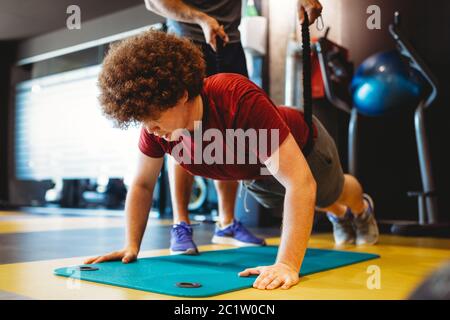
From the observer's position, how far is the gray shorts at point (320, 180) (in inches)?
65.9

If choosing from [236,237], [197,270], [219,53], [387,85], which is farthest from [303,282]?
[387,85]

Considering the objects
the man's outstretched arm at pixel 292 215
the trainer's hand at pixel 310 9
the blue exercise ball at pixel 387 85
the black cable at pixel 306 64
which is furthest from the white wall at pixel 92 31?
the man's outstretched arm at pixel 292 215

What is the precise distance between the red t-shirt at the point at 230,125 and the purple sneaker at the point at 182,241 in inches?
15.3

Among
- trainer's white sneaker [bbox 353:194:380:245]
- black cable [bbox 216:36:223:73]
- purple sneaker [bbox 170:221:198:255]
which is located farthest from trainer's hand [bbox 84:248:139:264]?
trainer's white sneaker [bbox 353:194:380:245]

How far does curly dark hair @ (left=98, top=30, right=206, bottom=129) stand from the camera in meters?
1.17

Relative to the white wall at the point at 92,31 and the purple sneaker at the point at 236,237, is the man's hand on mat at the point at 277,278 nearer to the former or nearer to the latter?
the purple sneaker at the point at 236,237

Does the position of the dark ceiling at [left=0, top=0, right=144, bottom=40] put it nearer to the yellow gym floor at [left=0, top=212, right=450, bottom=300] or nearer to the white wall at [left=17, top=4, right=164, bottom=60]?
the white wall at [left=17, top=4, right=164, bottom=60]

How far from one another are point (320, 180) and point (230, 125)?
1.69 ft

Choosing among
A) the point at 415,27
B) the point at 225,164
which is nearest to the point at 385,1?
the point at 415,27

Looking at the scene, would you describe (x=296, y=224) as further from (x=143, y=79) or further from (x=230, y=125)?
(x=143, y=79)

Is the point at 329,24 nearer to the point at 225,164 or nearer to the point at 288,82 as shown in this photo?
the point at 288,82

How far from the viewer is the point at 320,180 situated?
171cm

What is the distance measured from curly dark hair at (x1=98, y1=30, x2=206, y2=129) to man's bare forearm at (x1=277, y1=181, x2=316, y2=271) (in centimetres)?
38

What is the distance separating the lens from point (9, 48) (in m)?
6.32
